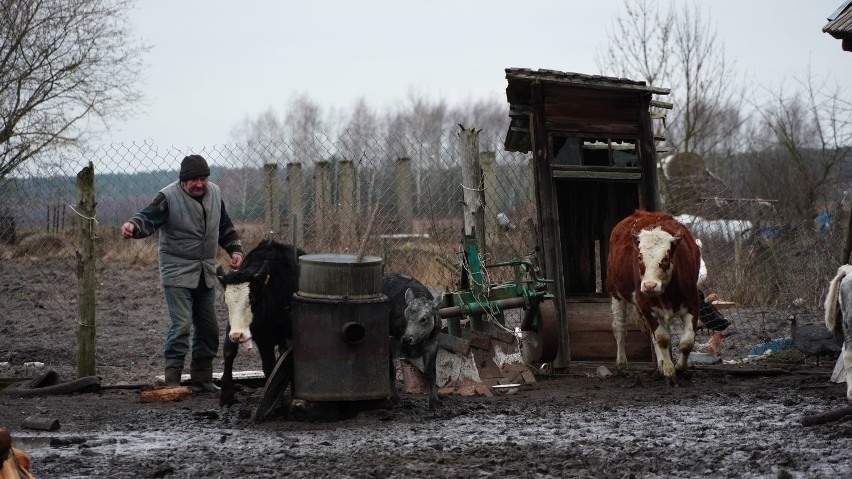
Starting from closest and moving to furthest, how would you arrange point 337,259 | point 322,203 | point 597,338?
point 337,259, point 597,338, point 322,203

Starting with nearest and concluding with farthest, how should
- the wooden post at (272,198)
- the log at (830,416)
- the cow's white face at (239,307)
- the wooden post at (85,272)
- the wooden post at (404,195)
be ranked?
the log at (830,416) → the cow's white face at (239,307) → the wooden post at (85,272) → the wooden post at (272,198) → the wooden post at (404,195)

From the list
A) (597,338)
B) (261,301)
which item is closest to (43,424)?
(261,301)

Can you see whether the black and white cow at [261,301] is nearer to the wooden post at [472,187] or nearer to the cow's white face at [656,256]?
the wooden post at [472,187]

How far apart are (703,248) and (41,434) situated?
438 inches

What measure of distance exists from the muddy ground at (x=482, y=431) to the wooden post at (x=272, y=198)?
5.96ft

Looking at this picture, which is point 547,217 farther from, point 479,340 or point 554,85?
point 479,340

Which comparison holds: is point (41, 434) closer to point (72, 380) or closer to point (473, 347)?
point (72, 380)

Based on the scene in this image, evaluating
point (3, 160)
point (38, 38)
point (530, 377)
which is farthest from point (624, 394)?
point (38, 38)

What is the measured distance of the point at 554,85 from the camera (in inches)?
469

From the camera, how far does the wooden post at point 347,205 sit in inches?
499

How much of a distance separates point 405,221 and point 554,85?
3510mm

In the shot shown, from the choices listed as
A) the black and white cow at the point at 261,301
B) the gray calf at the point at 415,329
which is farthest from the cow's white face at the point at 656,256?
the black and white cow at the point at 261,301

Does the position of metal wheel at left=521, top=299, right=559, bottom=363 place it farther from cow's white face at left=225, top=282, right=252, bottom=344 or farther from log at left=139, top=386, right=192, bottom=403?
log at left=139, top=386, right=192, bottom=403

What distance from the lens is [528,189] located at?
45.0 feet
